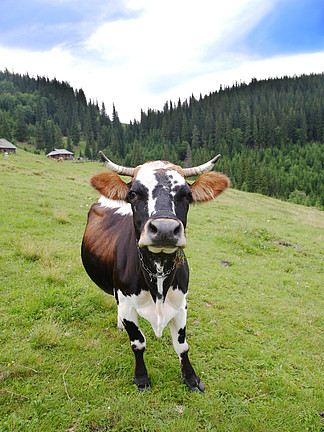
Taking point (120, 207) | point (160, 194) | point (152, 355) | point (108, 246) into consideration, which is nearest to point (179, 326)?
point (152, 355)

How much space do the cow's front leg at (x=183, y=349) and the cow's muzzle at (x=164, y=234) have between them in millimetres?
1586

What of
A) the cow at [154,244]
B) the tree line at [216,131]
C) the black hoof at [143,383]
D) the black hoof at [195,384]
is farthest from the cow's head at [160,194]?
the tree line at [216,131]

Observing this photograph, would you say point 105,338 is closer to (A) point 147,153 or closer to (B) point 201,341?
(B) point 201,341

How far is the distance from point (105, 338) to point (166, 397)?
4.52 ft

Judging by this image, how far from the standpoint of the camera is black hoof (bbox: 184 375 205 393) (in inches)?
136

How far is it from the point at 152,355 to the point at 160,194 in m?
2.74

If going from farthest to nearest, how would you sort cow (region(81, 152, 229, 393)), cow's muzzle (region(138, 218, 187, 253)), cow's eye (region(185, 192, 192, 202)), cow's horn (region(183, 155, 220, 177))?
cow's horn (region(183, 155, 220, 177))
cow's eye (region(185, 192, 192, 202))
cow (region(81, 152, 229, 393))
cow's muzzle (region(138, 218, 187, 253))

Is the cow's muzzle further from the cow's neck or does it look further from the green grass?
the green grass

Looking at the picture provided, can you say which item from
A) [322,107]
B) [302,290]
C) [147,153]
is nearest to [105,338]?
[302,290]

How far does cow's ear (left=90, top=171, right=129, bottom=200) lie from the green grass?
2.27 meters

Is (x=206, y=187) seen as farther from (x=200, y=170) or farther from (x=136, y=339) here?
(x=136, y=339)

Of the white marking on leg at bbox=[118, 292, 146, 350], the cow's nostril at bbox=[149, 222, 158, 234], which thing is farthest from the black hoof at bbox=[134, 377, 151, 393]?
the cow's nostril at bbox=[149, 222, 158, 234]

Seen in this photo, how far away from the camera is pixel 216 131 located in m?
117

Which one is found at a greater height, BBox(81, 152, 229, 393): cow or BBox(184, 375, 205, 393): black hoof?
BBox(81, 152, 229, 393): cow
